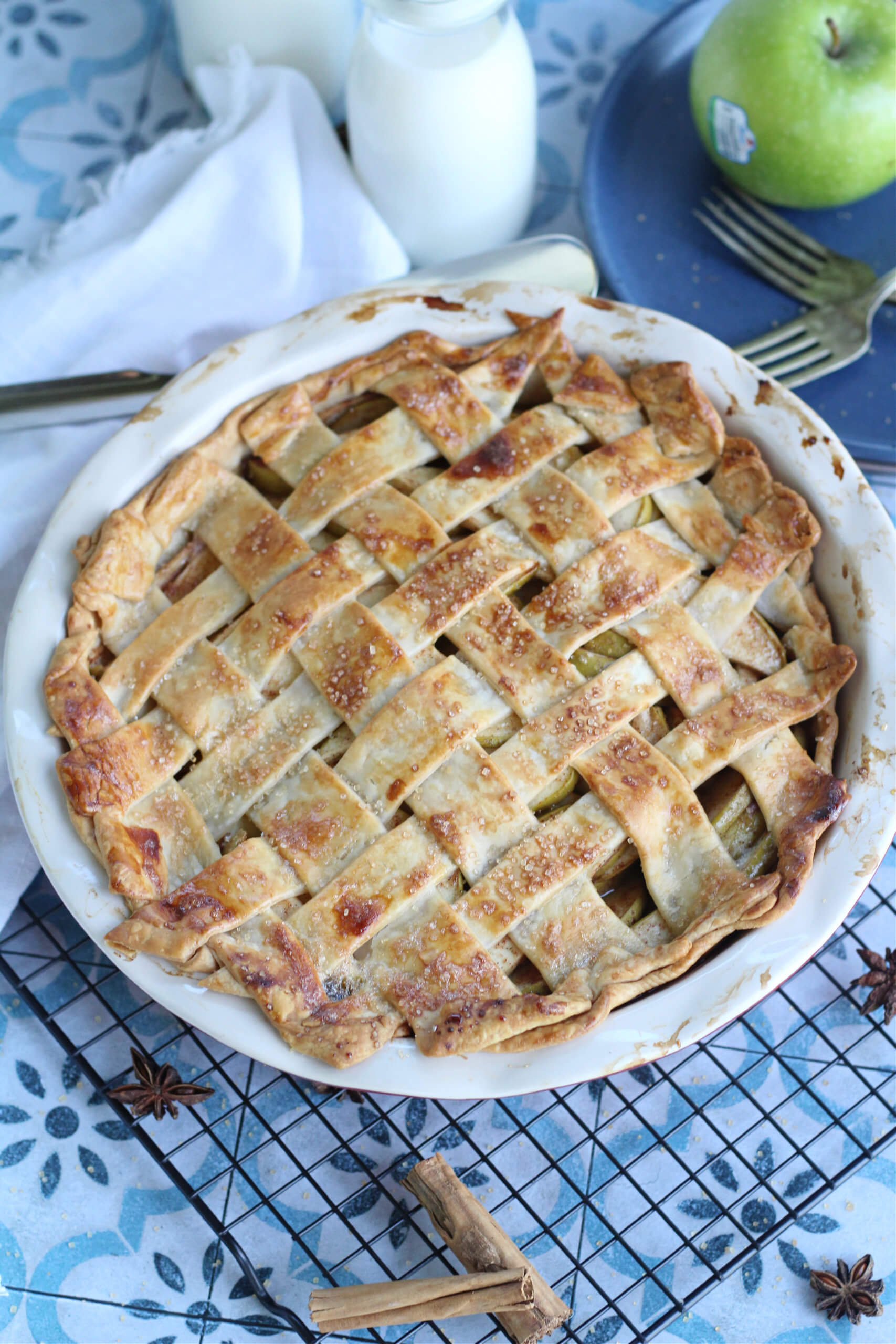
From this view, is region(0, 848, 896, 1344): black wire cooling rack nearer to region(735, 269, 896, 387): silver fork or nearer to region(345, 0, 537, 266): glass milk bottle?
region(735, 269, 896, 387): silver fork

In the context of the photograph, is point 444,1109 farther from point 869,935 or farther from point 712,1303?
point 869,935

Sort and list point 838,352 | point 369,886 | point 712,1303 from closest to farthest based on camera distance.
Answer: point 369,886, point 712,1303, point 838,352

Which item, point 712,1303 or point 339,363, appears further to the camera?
point 339,363

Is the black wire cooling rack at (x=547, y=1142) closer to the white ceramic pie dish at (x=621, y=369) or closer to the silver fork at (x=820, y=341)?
the white ceramic pie dish at (x=621, y=369)

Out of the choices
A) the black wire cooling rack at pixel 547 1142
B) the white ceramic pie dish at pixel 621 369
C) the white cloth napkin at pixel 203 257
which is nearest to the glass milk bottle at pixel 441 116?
the white cloth napkin at pixel 203 257

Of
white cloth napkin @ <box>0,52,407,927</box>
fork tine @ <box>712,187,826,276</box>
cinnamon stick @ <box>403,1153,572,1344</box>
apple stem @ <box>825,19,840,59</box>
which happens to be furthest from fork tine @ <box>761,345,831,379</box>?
cinnamon stick @ <box>403,1153,572,1344</box>

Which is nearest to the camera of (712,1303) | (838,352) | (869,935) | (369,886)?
(369,886)

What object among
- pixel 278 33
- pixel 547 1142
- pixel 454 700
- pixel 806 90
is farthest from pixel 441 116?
pixel 547 1142

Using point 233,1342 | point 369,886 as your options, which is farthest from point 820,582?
point 233,1342

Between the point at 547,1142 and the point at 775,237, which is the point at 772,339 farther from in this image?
the point at 547,1142
